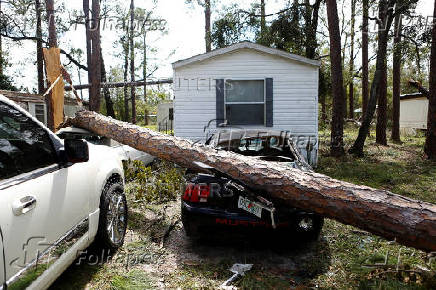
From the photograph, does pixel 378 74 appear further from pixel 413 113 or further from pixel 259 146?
pixel 413 113

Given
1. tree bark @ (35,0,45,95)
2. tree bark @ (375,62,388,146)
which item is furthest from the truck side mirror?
tree bark @ (35,0,45,95)

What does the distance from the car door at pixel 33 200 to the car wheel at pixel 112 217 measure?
0.40m

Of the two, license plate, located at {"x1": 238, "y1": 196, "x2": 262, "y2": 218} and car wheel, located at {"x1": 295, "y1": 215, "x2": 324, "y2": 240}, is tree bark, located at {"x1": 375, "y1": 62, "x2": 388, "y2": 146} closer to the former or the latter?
car wheel, located at {"x1": 295, "y1": 215, "x2": 324, "y2": 240}

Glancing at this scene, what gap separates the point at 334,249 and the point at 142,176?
397 cm

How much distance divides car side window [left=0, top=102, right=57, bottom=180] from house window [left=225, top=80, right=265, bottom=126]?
7233 mm

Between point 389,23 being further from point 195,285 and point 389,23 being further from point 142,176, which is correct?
point 195,285

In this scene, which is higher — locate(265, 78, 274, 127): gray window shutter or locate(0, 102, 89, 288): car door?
locate(265, 78, 274, 127): gray window shutter

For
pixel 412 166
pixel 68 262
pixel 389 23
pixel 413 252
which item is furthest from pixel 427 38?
pixel 68 262

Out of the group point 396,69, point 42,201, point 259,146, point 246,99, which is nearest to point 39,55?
point 246,99

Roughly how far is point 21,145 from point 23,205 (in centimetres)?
71

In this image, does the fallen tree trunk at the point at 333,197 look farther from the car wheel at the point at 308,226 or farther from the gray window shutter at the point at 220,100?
the gray window shutter at the point at 220,100

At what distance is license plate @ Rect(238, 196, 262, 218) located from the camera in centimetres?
331

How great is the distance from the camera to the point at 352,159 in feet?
33.3

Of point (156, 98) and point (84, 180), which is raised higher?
point (156, 98)
